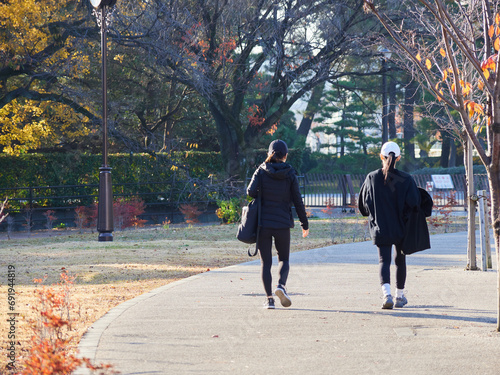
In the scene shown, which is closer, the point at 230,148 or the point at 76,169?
the point at 230,148

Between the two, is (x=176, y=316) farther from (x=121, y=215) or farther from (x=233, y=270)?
(x=121, y=215)

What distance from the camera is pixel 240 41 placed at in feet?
66.3

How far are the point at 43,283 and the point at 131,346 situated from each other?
439 cm

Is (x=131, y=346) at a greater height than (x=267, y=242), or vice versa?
(x=267, y=242)

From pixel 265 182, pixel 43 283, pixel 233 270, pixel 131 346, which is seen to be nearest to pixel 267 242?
pixel 265 182

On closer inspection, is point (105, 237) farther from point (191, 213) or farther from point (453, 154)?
point (453, 154)

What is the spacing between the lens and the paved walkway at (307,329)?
5.03 m

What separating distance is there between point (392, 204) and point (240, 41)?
13919mm

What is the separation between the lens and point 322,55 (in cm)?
2025

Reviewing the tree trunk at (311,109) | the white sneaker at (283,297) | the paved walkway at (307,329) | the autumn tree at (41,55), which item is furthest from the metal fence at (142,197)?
the tree trunk at (311,109)

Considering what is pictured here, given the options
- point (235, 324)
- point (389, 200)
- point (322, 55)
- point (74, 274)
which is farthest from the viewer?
point (322, 55)

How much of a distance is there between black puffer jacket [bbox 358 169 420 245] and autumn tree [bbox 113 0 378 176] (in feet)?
35.9

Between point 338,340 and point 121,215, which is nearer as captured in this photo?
point 338,340

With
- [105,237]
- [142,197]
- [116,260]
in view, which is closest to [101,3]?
[105,237]
